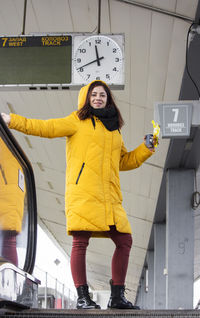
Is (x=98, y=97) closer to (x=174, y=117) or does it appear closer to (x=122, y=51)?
(x=122, y=51)

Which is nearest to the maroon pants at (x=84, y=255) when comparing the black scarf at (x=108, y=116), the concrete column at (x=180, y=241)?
the black scarf at (x=108, y=116)

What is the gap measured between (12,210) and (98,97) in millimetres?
1123

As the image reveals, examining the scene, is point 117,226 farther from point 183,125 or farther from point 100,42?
point 183,125

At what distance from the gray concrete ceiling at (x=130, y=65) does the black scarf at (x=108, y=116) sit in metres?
2.13

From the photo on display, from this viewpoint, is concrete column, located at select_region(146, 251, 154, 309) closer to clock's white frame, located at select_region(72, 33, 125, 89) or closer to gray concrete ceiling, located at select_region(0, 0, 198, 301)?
gray concrete ceiling, located at select_region(0, 0, 198, 301)

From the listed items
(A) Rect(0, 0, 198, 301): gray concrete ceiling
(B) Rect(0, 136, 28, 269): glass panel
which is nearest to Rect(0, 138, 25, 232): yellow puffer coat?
(B) Rect(0, 136, 28, 269): glass panel

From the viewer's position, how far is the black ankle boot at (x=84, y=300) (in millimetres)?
3475

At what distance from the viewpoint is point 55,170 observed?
1238 cm

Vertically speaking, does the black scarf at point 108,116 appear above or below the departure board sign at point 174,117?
below

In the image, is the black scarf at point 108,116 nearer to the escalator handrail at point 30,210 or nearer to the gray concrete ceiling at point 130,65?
the escalator handrail at point 30,210

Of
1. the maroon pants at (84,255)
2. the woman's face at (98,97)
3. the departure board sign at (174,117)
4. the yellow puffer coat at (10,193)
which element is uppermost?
the departure board sign at (174,117)

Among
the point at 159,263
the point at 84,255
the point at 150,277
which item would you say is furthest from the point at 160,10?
the point at 150,277

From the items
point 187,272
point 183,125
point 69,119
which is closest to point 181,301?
point 187,272

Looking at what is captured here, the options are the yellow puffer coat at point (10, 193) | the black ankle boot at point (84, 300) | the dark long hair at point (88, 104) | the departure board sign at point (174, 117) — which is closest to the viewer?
the yellow puffer coat at point (10, 193)
